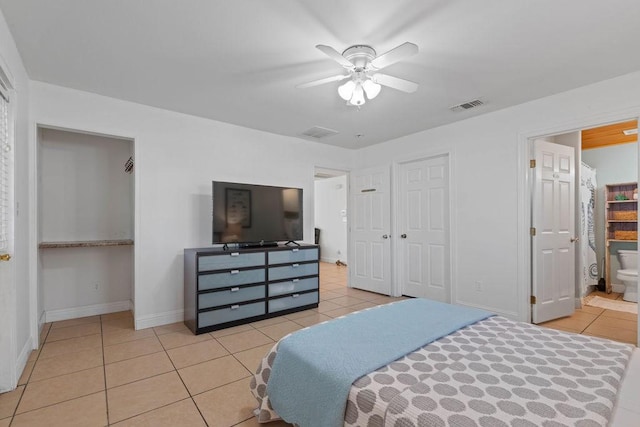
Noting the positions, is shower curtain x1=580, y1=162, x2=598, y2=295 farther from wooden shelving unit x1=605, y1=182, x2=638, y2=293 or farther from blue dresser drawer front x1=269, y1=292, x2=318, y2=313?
blue dresser drawer front x1=269, y1=292, x2=318, y2=313

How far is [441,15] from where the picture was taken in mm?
1945

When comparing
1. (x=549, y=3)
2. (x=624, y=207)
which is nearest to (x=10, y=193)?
(x=549, y=3)

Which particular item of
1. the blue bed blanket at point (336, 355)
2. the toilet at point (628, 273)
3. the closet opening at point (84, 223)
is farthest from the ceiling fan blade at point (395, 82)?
the toilet at point (628, 273)

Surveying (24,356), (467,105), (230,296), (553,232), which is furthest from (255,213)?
(553,232)

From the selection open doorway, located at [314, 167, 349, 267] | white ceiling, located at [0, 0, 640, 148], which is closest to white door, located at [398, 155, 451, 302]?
white ceiling, located at [0, 0, 640, 148]

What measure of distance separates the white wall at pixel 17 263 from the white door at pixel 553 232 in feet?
15.5

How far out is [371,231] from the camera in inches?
202

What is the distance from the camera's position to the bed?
1075mm

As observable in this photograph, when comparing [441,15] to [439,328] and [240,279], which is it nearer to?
[439,328]

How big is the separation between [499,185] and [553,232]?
2.79 feet

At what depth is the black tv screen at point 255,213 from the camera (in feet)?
11.8

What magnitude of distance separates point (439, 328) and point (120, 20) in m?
2.78

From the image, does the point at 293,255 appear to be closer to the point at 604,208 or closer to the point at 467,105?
the point at 467,105

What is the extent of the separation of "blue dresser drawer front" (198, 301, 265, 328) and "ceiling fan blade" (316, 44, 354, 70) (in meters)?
2.71
